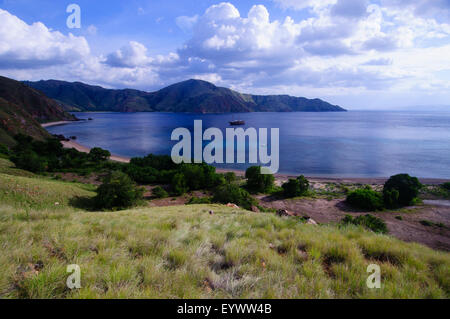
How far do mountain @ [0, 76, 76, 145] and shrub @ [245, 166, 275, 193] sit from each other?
174 ft

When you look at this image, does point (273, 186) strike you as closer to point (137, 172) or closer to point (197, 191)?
point (197, 191)

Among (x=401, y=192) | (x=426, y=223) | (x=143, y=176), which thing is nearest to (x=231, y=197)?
(x=143, y=176)

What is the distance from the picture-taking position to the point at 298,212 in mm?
22797

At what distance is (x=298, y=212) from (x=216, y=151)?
39355 mm

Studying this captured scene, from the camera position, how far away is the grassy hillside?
3.22 metres

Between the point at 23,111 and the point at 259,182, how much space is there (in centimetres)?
7559

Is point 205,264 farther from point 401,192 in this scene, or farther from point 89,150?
point 89,150

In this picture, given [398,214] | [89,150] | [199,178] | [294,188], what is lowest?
[398,214]

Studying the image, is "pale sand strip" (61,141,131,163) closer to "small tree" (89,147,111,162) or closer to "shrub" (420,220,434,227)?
"small tree" (89,147,111,162)

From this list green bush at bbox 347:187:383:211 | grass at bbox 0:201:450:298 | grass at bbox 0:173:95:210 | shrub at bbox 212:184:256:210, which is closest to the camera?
grass at bbox 0:201:450:298

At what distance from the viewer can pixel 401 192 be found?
88.5ft

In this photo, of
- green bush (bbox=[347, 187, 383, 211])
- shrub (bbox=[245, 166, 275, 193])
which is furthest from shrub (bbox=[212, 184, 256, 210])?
green bush (bbox=[347, 187, 383, 211])

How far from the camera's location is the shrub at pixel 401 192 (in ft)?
86.3
